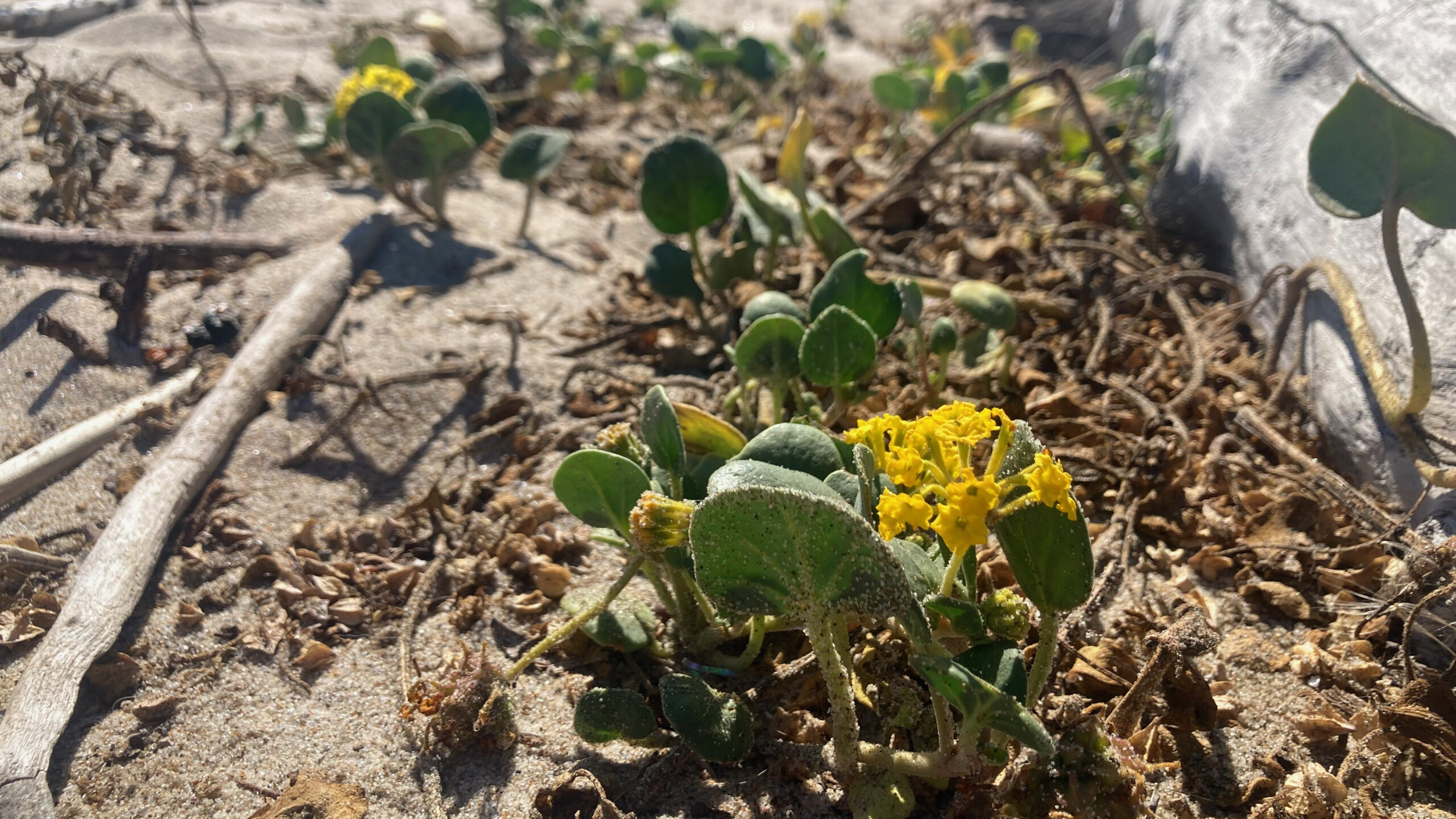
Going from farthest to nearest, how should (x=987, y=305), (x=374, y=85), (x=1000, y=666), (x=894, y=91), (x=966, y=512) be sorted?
(x=894, y=91), (x=374, y=85), (x=987, y=305), (x=1000, y=666), (x=966, y=512)

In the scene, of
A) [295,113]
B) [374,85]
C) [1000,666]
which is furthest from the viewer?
[295,113]

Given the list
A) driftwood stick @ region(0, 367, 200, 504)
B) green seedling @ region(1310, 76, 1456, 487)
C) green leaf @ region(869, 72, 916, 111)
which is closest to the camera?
green seedling @ region(1310, 76, 1456, 487)

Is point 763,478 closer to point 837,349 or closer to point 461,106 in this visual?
point 837,349


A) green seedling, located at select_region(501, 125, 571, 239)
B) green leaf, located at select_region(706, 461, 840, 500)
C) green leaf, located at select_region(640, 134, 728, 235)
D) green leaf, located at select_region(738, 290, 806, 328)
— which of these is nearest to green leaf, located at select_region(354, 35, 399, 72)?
green seedling, located at select_region(501, 125, 571, 239)

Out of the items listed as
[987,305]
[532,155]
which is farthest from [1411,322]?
[532,155]

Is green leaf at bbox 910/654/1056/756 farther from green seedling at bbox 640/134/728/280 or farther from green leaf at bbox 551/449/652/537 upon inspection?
green seedling at bbox 640/134/728/280

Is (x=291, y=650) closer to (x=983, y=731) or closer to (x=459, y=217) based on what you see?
(x=983, y=731)

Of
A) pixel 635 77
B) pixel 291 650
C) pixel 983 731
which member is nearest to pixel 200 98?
pixel 635 77
